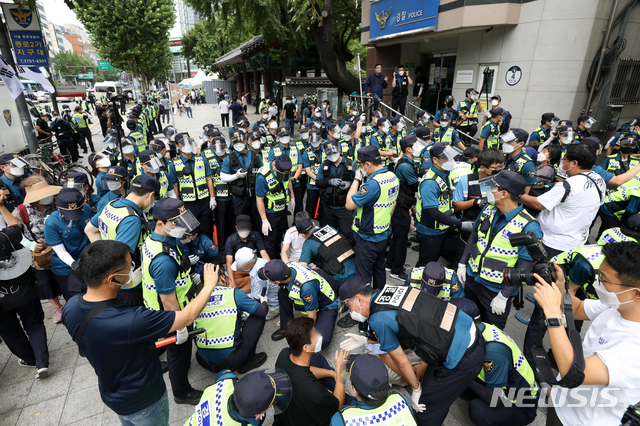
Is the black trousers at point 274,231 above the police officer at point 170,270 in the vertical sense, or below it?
below

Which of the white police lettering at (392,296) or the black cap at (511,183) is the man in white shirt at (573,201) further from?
the white police lettering at (392,296)

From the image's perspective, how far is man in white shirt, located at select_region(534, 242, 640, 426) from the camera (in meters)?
1.78

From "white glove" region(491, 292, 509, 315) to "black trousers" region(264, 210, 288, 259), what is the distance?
356 cm

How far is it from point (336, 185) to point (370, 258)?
1582 mm

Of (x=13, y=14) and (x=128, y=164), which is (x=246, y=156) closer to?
(x=128, y=164)

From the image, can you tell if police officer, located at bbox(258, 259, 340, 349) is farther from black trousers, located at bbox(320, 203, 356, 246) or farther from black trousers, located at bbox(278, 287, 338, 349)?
black trousers, located at bbox(320, 203, 356, 246)

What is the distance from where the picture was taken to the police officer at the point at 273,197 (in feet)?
17.8

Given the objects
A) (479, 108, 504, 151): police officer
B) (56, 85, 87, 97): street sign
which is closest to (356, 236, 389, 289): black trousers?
(479, 108, 504, 151): police officer

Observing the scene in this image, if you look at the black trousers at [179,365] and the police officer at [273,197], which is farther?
the police officer at [273,197]

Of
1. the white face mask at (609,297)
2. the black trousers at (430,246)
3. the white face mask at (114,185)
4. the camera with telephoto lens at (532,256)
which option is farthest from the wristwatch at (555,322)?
the white face mask at (114,185)

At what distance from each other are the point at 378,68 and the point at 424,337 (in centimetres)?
1252

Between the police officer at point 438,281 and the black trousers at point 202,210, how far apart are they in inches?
161

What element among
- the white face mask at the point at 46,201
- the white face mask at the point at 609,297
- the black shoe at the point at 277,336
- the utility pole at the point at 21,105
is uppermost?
the utility pole at the point at 21,105

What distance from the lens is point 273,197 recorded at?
18.3 feet
